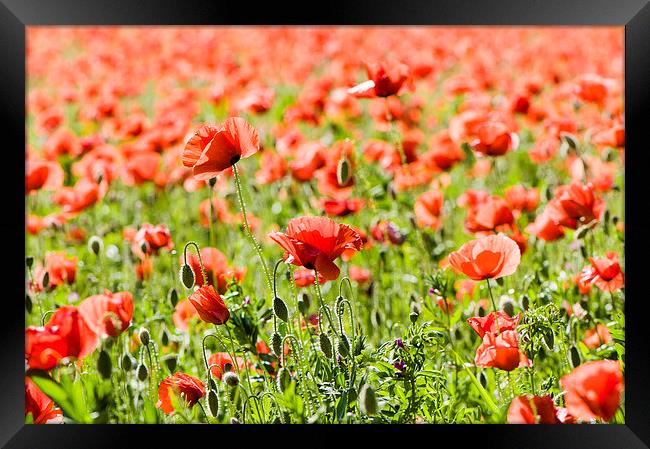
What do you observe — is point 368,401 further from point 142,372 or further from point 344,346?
point 142,372

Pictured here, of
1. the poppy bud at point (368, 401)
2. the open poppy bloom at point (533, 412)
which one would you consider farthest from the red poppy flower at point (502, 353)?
the poppy bud at point (368, 401)

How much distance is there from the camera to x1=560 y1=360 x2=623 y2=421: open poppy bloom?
1329 millimetres

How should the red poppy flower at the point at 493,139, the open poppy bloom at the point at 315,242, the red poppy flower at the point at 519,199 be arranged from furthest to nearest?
the red poppy flower at the point at 519,199 < the red poppy flower at the point at 493,139 < the open poppy bloom at the point at 315,242

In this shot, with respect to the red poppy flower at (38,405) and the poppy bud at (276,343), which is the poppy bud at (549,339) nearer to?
the poppy bud at (276,343)

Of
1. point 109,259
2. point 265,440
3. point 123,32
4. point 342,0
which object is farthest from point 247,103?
point 123,32

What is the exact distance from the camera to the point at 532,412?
151cm

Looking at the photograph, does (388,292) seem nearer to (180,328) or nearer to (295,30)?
(180,328)

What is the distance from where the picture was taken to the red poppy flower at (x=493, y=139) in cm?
261

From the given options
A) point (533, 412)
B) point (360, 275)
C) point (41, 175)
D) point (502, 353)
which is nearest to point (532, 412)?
point (533, 412)

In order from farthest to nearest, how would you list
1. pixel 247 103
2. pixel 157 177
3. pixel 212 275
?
pixel 157 177
pixel 247 103
pixel 212 275

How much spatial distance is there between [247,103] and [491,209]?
50.7 inches

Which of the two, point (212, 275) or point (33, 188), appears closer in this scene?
point (212, 275)

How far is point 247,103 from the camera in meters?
3.32

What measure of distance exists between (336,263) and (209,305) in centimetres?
127
